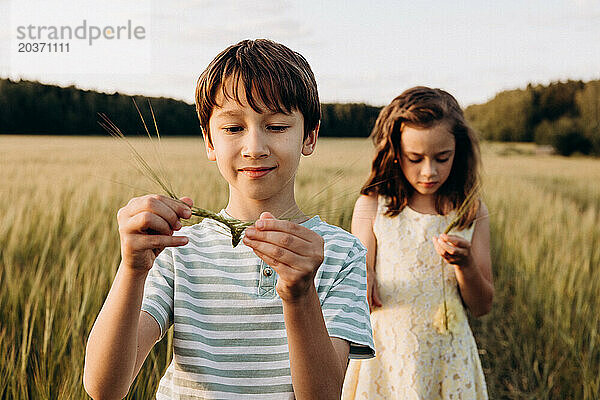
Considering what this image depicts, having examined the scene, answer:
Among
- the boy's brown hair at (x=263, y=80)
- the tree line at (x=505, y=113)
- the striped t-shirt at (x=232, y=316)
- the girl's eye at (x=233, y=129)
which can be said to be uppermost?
the tree line at (x=505, y=113)

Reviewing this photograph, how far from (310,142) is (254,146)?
0.23 metres

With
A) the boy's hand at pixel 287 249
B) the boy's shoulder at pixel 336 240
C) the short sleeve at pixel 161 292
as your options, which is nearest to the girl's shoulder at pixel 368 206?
the boy's shoulder at pixel 336 240

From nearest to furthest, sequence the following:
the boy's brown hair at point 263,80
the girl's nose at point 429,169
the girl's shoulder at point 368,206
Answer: the boy's brown hair at point 263,80, the girl's nose at point 429,169, the girl's shoulder at point 368,206

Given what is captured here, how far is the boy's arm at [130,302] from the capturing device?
934 millimetres

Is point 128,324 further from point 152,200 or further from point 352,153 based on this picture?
point 352,153

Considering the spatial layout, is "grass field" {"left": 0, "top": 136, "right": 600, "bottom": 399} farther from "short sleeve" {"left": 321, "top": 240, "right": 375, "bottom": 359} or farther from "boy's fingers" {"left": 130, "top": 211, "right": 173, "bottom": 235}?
"boy's fingers" {"left": 130, "top": 211, "right": 173, "bottom": 235}

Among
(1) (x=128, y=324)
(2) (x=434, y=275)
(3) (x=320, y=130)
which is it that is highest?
(3) (x=320, y=130)

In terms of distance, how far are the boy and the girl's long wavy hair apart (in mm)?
1049

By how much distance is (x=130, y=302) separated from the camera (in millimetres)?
1004

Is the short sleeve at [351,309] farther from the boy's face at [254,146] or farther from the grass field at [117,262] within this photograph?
the boy's face at [254,146]

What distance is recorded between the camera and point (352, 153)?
1.14 m

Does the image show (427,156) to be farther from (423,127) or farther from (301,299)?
(301,299)

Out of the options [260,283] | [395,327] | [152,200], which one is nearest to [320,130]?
[260,283]

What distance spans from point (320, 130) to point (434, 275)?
41.7 inches
